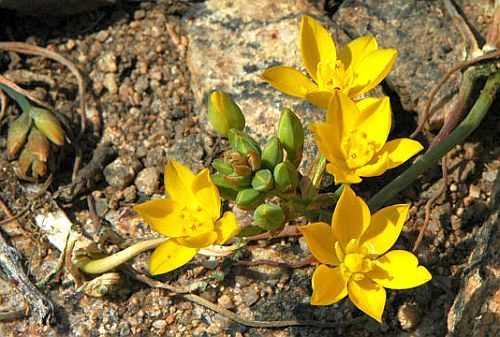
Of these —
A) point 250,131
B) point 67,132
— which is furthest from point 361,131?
point 67,132

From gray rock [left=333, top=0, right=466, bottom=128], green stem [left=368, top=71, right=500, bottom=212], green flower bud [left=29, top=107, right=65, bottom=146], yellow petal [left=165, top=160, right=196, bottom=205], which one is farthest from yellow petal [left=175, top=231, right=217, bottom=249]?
gray rock [left=333, top=0, right=466, bottom=128]

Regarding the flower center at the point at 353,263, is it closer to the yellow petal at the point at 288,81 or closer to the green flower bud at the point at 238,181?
the green flower bud at the point at 238,181

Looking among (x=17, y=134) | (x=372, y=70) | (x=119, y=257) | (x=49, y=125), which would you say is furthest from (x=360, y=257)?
(x=17, y=134)

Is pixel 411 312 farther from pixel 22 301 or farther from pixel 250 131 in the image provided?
pixel 22 301

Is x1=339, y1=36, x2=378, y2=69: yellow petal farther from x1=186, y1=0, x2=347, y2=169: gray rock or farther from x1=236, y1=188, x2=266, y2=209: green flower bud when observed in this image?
x1=236, y1=188, x2=266, y2=209: green flower bud

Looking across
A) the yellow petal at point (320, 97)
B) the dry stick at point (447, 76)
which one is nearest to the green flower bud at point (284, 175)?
the yellow petal at point (320, 97)

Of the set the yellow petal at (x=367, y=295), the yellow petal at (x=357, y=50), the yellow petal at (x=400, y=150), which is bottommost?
the yellow petal at (x=367, y=295)

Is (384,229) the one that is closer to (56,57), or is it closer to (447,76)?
(447,76)
